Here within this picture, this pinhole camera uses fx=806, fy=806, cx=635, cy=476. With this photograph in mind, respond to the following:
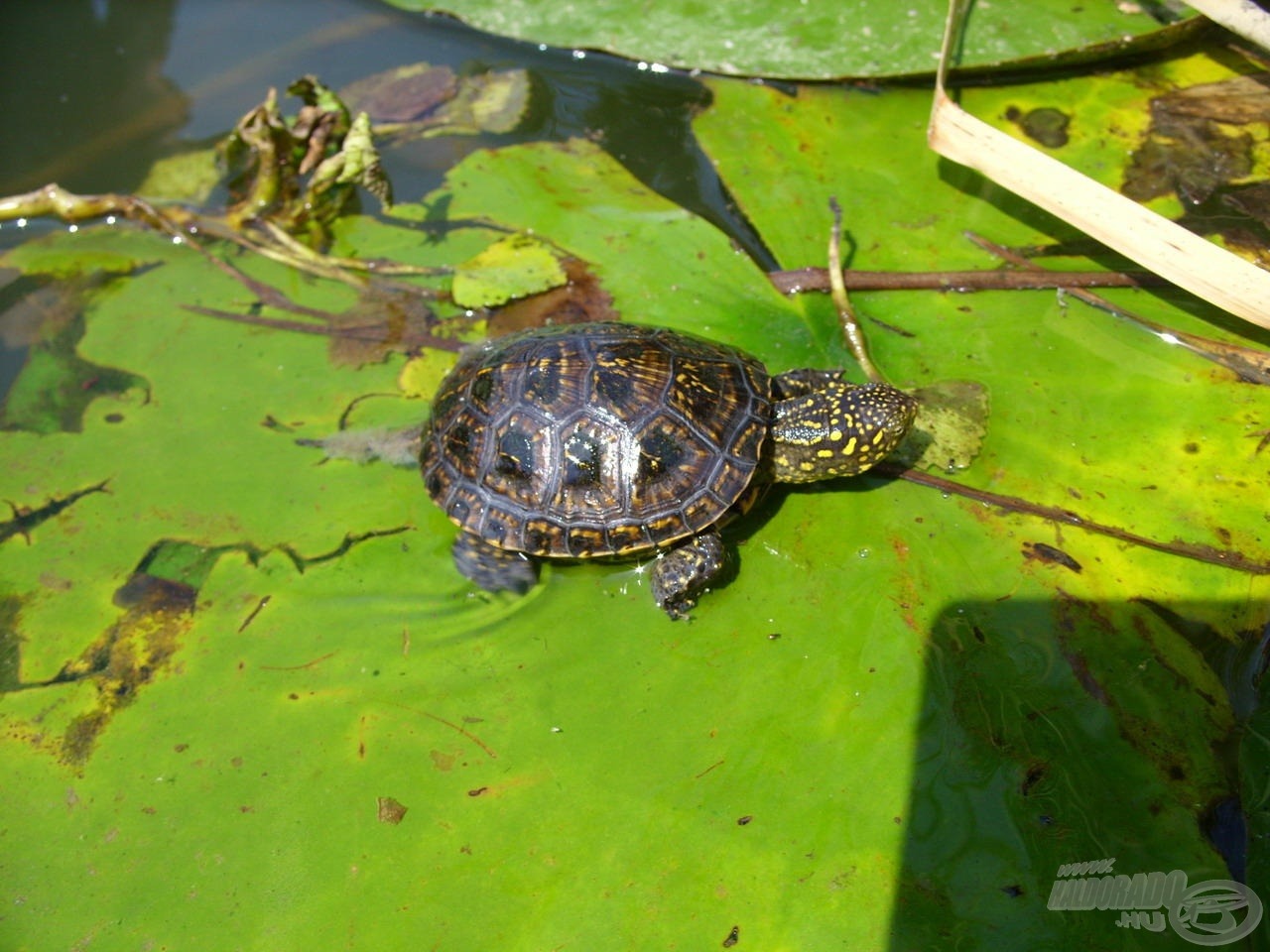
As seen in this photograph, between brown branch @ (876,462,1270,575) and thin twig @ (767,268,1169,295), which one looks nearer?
brown branch @ (876,462,1270,575)

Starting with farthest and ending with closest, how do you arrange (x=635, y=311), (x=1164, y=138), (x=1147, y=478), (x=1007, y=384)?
(x=1164, y=138), (x=635, y=311), (x=1007, y=384), (x=1147, y=478)

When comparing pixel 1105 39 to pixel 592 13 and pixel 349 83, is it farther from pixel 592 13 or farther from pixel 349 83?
pixel 349 83

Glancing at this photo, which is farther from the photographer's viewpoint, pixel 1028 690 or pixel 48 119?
pixel 48 119

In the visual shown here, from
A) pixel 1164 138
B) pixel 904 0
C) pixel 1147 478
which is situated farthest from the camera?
pixel 904 0

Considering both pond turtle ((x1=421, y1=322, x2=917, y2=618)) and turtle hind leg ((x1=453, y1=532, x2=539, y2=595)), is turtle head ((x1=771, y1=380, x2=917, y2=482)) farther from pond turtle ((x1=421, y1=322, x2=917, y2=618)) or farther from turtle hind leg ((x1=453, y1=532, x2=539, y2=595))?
turtle hind leg ((x1=453, y1=532, x2=539, y2=595))

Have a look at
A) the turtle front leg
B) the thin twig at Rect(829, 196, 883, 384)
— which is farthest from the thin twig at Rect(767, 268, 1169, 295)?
the turtle front leg

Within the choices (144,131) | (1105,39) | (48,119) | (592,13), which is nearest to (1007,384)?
(1105,39)

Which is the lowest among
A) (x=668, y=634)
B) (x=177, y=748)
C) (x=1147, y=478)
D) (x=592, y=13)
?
(x=177, y=748)
